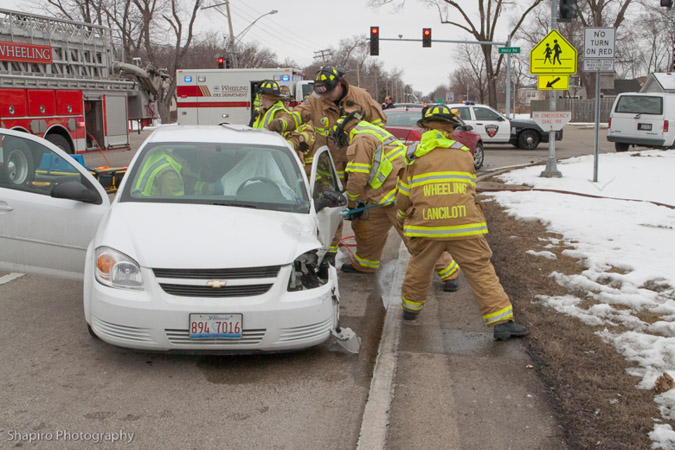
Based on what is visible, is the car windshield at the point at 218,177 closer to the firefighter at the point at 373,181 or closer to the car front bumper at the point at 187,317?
the firefighter at the point at 373,181

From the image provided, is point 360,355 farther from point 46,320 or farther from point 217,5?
point 217,5

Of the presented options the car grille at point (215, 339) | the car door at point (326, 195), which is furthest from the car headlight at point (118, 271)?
the car door at point (326, 195)

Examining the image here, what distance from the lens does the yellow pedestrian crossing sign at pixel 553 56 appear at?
13.1 m

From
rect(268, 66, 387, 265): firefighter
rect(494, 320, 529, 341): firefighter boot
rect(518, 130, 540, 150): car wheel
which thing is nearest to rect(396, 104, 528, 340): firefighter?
rect(494, 320, 529, 341): firefighter boot

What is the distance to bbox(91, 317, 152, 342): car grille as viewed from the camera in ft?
14.3

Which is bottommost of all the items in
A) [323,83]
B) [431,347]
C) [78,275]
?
[431,347]

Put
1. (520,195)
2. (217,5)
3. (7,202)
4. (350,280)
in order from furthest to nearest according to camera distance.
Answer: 1. (217,5)
2. (520,195)
3. (350,280)
4. (7,202)

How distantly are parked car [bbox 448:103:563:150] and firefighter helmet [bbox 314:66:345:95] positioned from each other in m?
15.2

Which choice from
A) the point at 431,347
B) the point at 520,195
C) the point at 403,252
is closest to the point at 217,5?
the point at 520,195

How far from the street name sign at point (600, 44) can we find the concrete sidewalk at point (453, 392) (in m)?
8.92

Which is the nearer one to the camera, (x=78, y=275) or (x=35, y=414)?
(x=35, y=414)

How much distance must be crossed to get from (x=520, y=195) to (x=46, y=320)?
8042 mm

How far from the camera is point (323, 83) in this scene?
7602mm

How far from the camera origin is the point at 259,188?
18.2 ft
